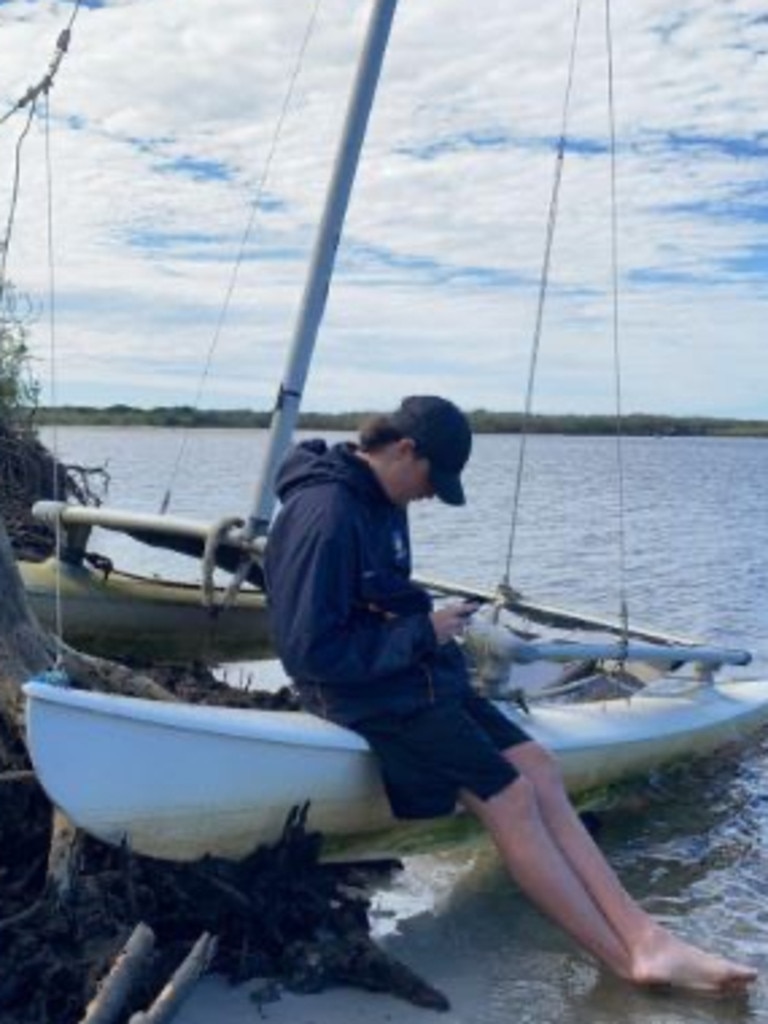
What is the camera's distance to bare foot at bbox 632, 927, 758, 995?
17.1 ft

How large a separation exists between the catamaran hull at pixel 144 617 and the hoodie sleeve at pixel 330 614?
406 cm

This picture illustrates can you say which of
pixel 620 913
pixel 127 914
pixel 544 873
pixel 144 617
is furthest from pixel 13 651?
pixel 144 617

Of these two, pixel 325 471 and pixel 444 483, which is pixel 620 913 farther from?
pixel 325 471

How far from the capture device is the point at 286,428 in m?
7.98

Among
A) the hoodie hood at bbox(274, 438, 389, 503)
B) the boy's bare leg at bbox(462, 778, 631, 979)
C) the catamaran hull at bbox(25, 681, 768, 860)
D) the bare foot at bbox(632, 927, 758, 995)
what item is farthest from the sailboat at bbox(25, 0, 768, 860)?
the bare foot at bbox(632, 927, 758, 995)

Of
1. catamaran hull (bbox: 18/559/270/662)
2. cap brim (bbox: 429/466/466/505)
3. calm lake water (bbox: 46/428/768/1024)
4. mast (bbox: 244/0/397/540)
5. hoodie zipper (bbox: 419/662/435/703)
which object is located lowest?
calm lake water (bbox: 46/428/768/1024)

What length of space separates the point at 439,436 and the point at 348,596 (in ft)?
2.06

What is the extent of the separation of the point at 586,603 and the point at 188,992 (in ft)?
40.5

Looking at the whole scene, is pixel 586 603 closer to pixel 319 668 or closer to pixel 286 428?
pixel 286 428

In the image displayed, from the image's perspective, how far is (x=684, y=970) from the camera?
17.1 feet

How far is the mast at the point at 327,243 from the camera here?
8.01 metres

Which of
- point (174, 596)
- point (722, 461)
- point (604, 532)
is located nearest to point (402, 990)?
point (174, 596)

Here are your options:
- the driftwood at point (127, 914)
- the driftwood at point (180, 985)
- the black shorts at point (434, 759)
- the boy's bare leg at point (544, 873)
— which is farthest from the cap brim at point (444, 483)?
the driftwood at point (180, 985)

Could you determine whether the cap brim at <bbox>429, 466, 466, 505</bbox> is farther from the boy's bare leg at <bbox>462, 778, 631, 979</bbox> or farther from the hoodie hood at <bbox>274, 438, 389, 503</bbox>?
the boy's bare leg at <bbox>462, 778, 631, 979</bbox>
